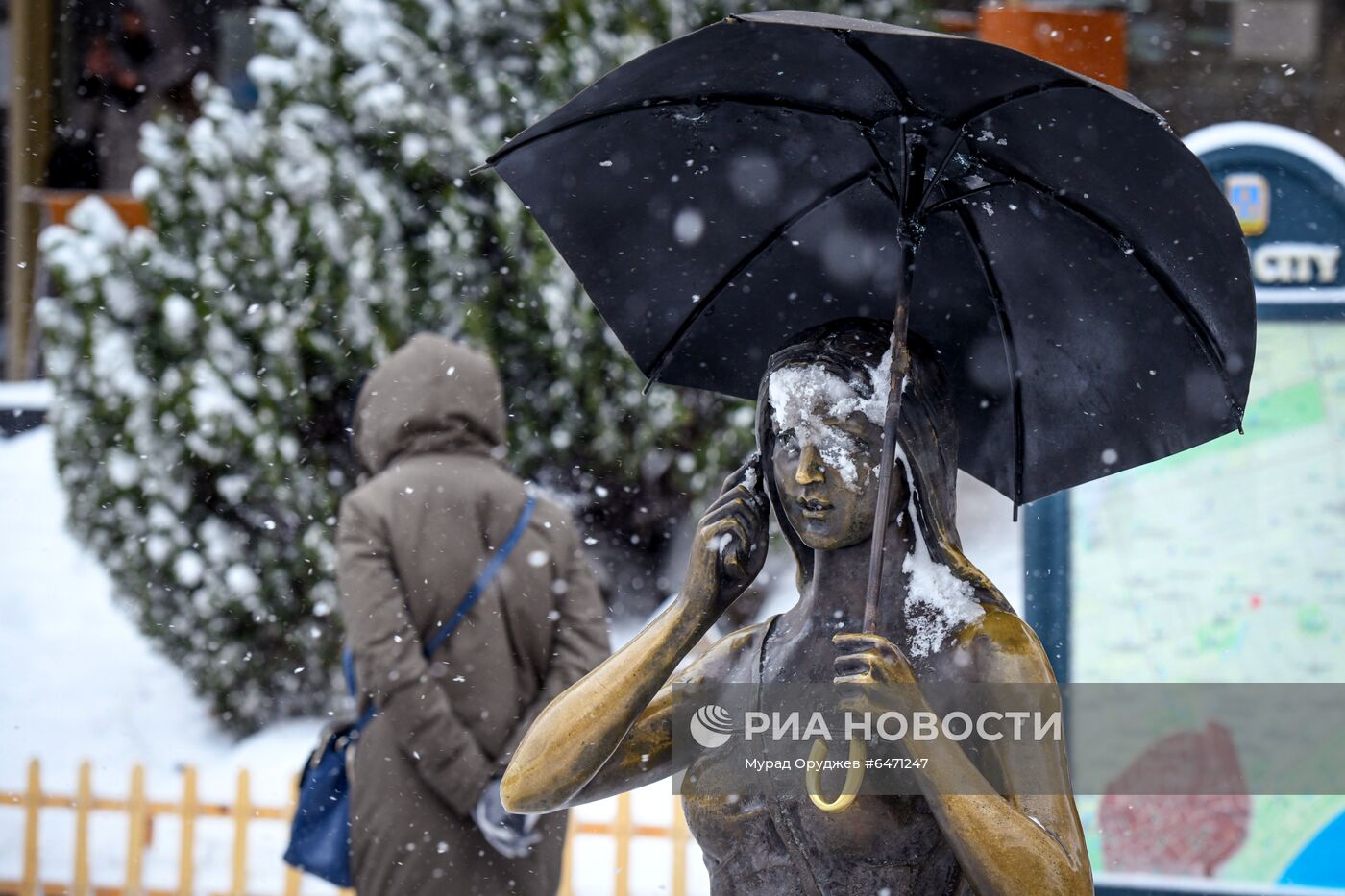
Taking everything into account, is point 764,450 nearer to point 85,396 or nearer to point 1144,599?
point 1144,599

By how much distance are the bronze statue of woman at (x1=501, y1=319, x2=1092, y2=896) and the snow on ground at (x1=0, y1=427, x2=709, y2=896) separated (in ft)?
11.9

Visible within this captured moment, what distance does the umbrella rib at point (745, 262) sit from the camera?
2.14 m

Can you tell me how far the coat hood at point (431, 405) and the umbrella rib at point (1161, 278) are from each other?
230 cm

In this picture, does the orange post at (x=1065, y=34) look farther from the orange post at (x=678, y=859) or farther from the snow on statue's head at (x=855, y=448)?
the orange post at (x=678, y=859)

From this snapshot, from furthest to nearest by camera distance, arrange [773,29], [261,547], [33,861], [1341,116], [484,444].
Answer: [1341,116]
[261,547]
[33,861]
[484,444]
[773,29]

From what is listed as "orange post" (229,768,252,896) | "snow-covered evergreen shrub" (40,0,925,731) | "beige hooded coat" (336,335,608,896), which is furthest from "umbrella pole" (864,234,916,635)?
"snow-covered evergreen shrub" (40,0,925,731)

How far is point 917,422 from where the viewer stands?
198 centimetres

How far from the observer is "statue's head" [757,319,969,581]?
1949 mm

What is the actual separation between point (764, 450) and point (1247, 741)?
2863 millimetres

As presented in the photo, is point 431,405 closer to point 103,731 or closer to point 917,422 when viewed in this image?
point 917,422

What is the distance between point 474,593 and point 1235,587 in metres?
2.30

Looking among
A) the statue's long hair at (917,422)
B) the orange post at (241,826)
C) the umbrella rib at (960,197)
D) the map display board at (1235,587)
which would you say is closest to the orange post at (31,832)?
the orange post at (241,826)

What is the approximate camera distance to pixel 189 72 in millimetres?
12664

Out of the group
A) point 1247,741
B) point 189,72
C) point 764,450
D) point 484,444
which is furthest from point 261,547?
point 189,72
